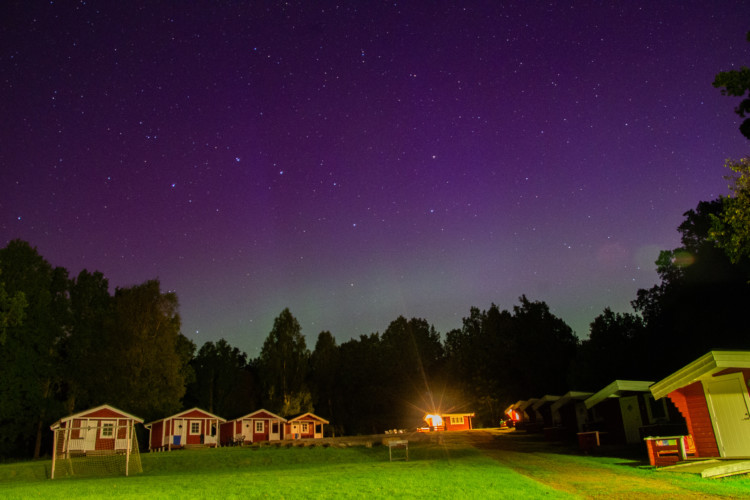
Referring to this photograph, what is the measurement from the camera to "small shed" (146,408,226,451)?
153 ft

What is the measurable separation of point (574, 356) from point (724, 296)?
4711 centimetres

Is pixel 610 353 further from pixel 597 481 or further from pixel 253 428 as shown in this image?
pixel 597 481

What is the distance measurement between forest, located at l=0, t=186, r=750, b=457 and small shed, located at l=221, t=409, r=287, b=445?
6.62 m

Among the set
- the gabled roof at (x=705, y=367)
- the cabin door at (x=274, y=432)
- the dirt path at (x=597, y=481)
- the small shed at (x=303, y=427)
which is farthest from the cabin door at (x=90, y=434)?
the gabled roof at (x=705, y=367)

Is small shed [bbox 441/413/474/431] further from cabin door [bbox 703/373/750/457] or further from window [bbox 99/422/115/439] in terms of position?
cabin door [bbox 703/373/750/457]

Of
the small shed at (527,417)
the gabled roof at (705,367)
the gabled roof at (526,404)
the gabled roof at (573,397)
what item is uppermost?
the gabled roof at (705,367)

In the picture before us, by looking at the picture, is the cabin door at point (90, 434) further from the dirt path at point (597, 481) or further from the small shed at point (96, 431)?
the dirt path at point (597, 481)

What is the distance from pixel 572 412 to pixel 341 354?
59.1m

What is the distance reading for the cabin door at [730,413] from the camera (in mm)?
15664

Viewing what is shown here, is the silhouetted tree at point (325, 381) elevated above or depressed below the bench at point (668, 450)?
above

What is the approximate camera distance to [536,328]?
81062 mm

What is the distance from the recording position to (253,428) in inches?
2143

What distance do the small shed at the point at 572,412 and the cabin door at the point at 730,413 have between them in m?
17.7

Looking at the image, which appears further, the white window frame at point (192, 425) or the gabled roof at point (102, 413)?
the white window frame at point (192, 425)
